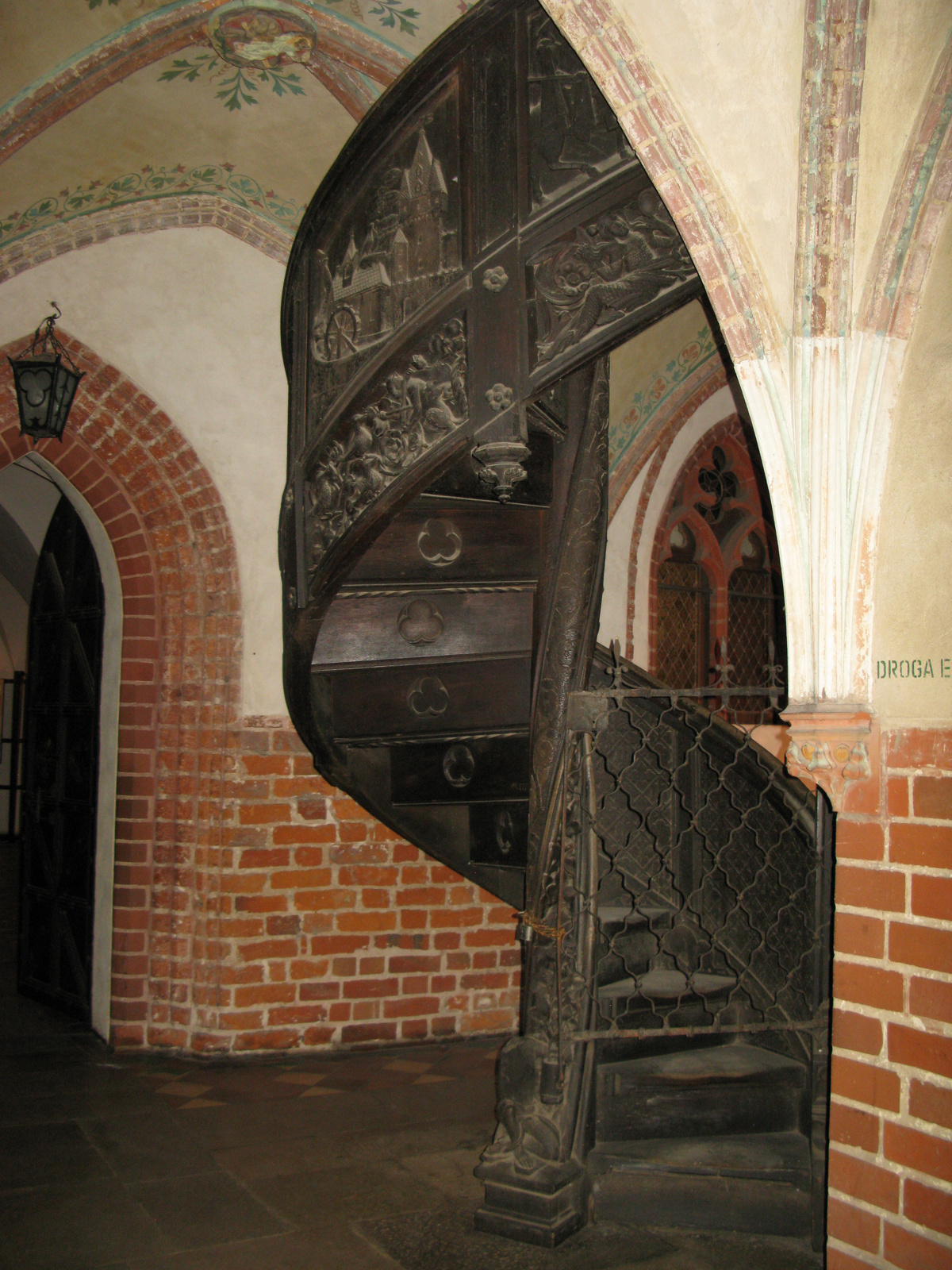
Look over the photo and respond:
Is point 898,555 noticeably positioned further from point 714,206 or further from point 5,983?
point 5,983

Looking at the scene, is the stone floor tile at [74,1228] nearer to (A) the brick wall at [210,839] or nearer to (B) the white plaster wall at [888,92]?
(A) the brick wall at [210,839]

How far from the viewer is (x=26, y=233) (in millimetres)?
3906

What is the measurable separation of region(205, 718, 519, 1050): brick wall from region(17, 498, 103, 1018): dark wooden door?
31.8 inches

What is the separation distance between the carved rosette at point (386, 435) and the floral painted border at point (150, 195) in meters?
1.85

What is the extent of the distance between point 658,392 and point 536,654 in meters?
2.44

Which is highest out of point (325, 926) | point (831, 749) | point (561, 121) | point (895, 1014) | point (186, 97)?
point (186, 97)

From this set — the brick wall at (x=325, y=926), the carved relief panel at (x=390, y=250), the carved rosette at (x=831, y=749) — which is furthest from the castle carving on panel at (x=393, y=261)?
the brick wall at (x=325, y=926)

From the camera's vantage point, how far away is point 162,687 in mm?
4352

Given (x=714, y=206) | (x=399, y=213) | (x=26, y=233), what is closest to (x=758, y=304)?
(x=714, y=206)

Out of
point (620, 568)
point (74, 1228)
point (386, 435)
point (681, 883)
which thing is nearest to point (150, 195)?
point (386, 435)

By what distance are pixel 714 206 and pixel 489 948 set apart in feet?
11.3

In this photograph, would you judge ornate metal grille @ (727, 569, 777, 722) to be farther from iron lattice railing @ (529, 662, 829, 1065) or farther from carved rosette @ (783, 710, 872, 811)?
carved rosette @ (783, 710, 872, 811)

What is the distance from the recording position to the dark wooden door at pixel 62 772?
462 centimetres

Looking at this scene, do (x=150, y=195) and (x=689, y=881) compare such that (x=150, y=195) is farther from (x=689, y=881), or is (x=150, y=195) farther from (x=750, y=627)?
(x=750, y=627)
